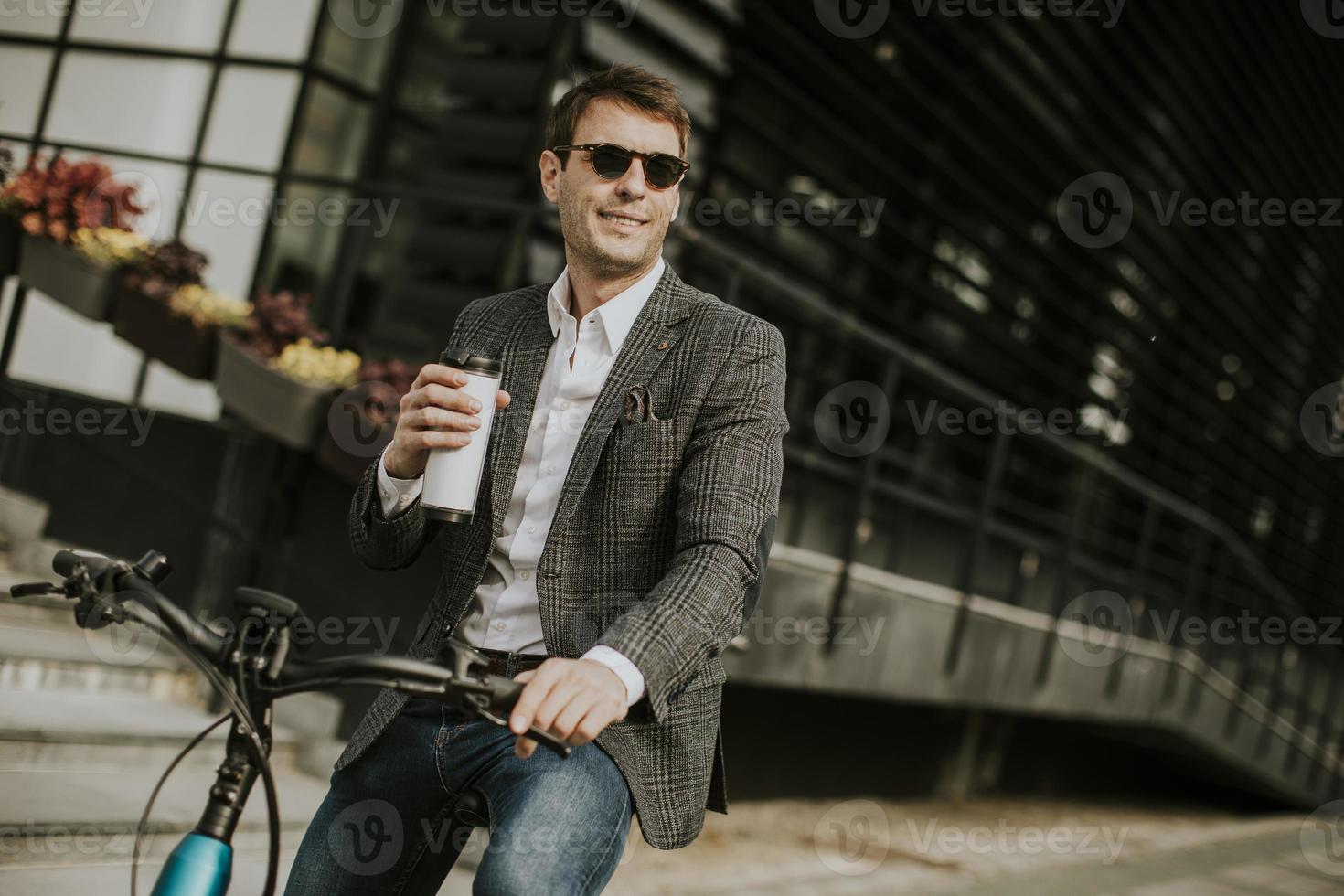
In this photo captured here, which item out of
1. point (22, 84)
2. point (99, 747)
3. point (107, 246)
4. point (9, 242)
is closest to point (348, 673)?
point (99, 747)

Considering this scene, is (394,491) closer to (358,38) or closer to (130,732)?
(130,732)

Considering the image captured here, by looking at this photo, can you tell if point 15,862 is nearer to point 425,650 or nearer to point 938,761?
point 425,650

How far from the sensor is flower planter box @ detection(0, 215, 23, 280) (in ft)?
20.1

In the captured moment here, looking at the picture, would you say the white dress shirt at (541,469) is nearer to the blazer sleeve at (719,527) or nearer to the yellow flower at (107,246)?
the blazer sleeve at (719,527)

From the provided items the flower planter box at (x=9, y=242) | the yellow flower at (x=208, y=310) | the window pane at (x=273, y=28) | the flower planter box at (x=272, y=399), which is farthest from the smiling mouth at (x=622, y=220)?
the window pane at (x=273, y=28)

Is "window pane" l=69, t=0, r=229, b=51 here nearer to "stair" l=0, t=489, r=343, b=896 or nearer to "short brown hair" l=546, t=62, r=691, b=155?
"stair" l=0, t=489, r=343, b=896

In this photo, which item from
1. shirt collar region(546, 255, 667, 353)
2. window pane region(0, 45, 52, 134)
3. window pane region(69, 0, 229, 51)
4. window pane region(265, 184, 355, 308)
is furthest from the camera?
window pane region(0, 45, 52, 134)

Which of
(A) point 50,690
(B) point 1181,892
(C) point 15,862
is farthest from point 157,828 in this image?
(B) point 1181,892

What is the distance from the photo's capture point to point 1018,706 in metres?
7.91

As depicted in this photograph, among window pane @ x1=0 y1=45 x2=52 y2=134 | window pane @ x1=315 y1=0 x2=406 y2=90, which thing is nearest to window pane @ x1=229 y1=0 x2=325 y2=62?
window pane @ x1=315 y1=0 x2=406 y2=90

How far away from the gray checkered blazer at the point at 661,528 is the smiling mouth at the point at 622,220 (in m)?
0.13

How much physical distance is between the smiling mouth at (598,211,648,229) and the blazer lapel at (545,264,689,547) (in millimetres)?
125

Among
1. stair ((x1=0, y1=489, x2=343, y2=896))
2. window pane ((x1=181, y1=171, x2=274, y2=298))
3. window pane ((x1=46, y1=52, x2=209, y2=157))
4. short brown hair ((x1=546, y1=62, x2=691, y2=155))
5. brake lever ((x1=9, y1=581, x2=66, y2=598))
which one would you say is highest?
window pane ((x1=46, y1=52, x2=209, y2=157))

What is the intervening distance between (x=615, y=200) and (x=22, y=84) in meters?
8.38
